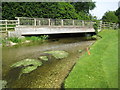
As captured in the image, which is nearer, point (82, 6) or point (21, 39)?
point (21, 39)

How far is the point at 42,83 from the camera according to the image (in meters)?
5.57

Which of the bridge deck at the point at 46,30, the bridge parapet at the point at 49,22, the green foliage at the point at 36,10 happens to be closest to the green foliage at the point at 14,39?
the bridge deck at the point at 46,30

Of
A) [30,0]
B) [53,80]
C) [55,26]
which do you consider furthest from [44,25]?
[53,80]

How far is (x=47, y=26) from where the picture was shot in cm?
1705

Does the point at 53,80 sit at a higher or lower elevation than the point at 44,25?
lower

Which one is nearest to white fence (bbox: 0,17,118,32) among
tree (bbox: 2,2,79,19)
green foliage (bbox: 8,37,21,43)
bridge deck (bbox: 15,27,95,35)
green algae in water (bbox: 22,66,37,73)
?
bridge deck (bbox: 15,27,95,35)

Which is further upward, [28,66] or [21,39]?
[21,39]

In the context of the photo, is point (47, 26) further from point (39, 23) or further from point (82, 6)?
point (82, 6)

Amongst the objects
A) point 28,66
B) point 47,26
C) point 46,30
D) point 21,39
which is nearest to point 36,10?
point 47,26

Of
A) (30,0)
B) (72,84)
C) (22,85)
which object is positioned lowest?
(22,85)

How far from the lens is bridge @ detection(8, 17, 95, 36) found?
1562cm

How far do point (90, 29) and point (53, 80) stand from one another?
55.6 ft

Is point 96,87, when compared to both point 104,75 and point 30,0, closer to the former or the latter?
point 104,75

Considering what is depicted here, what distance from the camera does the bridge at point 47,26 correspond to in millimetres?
15617
